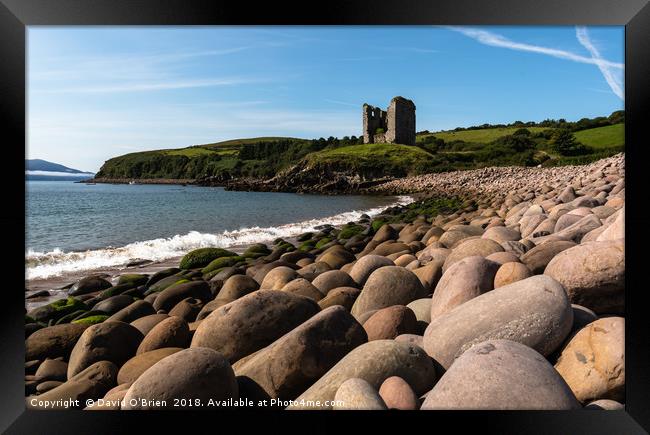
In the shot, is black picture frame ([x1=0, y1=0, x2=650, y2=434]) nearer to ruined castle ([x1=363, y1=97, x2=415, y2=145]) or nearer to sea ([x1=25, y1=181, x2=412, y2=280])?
sea ([x1=25, y1=181, x2=412, y2=280])

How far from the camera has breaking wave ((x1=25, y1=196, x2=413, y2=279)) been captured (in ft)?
21.9

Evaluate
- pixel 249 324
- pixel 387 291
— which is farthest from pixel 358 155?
pixel 249 324

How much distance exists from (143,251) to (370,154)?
364 inches

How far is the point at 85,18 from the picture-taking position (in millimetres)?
2951

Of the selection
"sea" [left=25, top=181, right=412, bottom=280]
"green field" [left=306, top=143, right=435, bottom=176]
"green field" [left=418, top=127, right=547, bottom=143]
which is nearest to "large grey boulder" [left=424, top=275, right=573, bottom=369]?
"sea" [left=25, top=181, right=412, bottom=280]

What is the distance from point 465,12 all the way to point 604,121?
238cm

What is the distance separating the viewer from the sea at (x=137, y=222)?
7031 millimetres

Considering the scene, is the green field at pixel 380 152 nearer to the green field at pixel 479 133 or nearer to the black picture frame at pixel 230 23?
the green field at pixel 479 133

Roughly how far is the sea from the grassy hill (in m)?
0.90

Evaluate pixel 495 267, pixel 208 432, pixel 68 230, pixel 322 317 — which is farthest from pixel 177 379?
pixel 68 230

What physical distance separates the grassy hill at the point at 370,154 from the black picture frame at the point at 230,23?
324cm

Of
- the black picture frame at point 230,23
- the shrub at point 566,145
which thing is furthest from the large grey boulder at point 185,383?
the shrub at point 566,145

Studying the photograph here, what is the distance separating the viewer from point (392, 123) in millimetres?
8727
